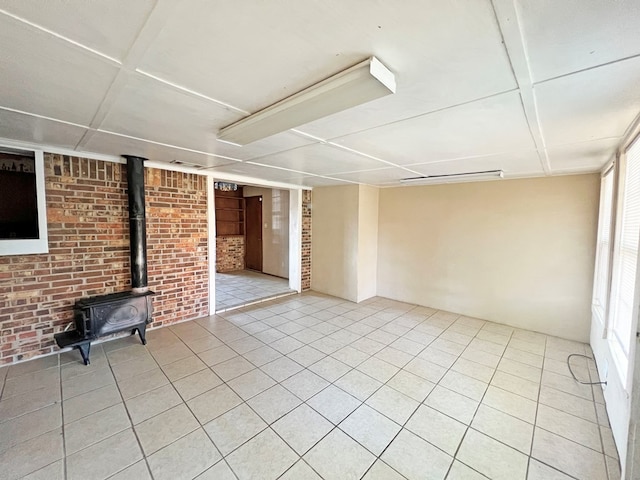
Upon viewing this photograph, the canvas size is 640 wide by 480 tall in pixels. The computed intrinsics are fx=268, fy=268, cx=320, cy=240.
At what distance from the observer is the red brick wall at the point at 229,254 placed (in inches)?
299

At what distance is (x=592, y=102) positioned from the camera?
1435 mm

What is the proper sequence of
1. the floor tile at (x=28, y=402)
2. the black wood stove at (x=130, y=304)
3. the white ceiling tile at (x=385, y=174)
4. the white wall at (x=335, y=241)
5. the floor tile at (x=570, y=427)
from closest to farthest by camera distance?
the floor tile at (x=570, y=427), the floor tile at (x=28, y=402), the black wood stove at (x=130, y=304), the white ceiling tile at (x=385, y=174), the white wall at (x=335, y=241)

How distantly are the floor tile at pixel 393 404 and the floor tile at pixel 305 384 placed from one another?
1.54ft

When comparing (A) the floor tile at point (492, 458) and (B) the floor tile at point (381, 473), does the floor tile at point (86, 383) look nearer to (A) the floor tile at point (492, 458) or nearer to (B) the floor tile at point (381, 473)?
(B) the floor tile at point (381, 473)

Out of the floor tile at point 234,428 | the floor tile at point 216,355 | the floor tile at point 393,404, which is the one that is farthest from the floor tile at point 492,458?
the floor tile at point 216,355

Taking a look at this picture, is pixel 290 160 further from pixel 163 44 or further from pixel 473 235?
pixel 473 235

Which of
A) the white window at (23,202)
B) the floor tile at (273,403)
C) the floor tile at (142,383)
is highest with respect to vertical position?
the white window at (23,202)

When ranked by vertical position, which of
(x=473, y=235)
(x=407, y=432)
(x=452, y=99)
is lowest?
(x=407, y=432)

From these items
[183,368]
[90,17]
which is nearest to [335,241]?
[183,368]

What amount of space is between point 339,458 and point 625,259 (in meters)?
2.76

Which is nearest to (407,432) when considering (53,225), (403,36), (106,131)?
(403,36)

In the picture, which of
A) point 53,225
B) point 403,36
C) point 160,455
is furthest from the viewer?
point 53,225

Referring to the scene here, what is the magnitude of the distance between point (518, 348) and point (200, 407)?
11.7ft

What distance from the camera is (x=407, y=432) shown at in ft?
6.47
